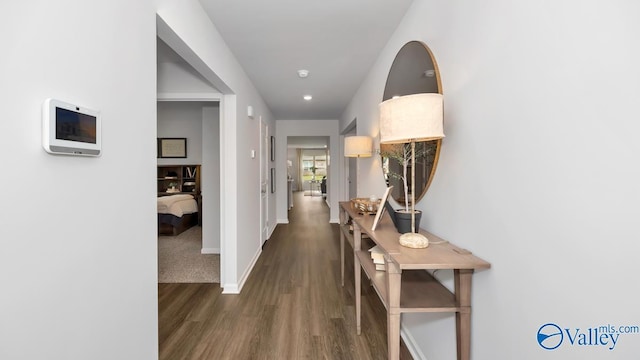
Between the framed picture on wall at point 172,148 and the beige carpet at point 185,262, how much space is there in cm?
201

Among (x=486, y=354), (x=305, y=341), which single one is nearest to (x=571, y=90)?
(x=486, y=354)

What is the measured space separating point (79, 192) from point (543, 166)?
153 cm

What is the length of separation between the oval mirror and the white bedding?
177 inches

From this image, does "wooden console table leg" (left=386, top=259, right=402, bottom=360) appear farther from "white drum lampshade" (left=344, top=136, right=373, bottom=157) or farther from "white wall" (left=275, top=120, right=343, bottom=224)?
"white wall" (left=275, top=120, right=343, bottom=224)

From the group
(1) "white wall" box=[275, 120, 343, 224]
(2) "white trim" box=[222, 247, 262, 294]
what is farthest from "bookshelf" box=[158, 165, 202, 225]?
(2) "white trim" box=[222, 247, 262, 294]

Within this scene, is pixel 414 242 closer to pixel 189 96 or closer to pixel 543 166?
A: pixel 543 166

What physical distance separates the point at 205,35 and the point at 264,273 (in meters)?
2.57

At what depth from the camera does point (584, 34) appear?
2.38 ft

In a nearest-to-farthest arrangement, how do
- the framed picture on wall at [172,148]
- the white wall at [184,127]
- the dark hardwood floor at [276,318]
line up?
1. the dark hardwood floor at [276,318]
2. the white wall at [184,127]
3. the framed picture on wall at [172,148]

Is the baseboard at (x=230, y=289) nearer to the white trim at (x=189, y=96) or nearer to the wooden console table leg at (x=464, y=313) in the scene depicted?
the white trim at (x=189, y=96)
